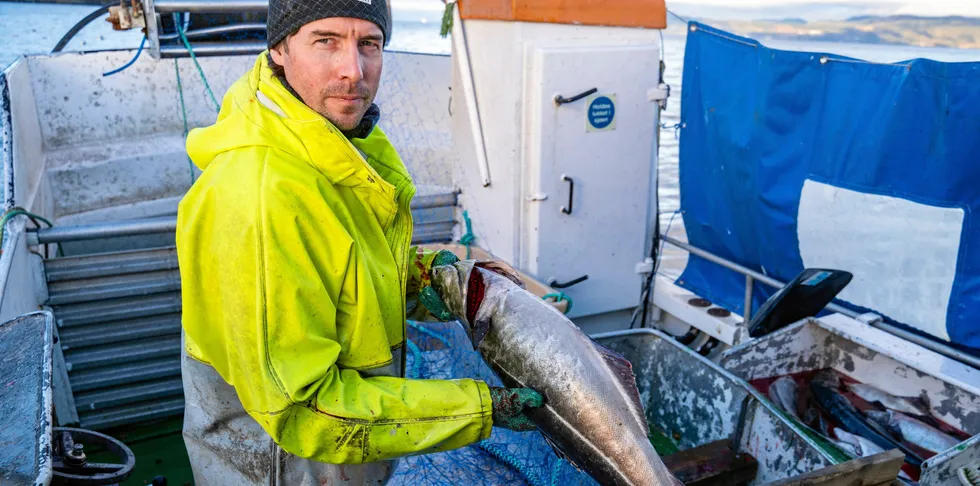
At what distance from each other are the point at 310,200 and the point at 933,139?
11.2ft

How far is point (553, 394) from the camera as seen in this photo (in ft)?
7.06

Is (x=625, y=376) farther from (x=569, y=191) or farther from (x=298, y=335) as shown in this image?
(x=569, y=191)

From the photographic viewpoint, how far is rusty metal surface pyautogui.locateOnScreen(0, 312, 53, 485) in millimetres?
1603

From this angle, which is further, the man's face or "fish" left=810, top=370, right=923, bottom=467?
"fish" left=810, top=370, right=923, bottom=467

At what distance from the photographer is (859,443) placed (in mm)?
3375

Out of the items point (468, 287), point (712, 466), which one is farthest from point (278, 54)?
point (712, 466)

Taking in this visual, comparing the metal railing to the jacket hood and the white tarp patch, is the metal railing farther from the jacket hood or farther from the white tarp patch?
the jacket hood

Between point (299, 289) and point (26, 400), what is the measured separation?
0.76 metres

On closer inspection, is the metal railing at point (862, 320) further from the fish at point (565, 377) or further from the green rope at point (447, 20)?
the fish at point (565, 377)

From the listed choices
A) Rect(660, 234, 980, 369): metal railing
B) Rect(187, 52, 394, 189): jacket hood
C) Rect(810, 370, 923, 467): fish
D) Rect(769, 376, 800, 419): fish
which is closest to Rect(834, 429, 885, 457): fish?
Rect(810, 370, 923, 467): fish

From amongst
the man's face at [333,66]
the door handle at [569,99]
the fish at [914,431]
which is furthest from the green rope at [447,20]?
the fish at [914,431]

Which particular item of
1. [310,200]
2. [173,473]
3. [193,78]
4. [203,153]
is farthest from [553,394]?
[193,78]

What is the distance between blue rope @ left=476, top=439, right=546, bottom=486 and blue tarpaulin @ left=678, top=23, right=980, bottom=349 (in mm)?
2492

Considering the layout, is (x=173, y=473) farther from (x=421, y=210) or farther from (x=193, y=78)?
(x=193, y=78)
